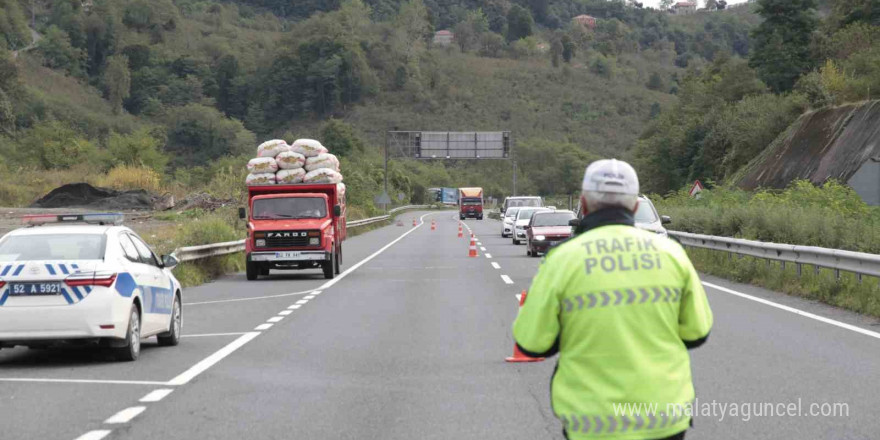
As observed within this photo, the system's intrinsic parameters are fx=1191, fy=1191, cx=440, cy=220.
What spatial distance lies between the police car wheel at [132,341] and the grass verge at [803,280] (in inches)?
373

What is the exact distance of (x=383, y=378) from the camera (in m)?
10.6

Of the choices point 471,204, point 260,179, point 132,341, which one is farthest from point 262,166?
point 471,204

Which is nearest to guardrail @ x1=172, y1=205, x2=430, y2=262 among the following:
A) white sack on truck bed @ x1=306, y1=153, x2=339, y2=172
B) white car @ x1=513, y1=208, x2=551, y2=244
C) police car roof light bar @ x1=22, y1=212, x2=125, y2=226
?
white sack on truck bed @ x1=306, y1=153, x2=339, y2=172

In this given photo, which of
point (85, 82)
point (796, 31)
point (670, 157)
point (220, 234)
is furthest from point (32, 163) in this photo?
Result: point (85, 82)

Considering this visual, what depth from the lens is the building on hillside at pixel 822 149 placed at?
141 feet

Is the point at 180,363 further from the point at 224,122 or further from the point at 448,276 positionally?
the point at 224,122

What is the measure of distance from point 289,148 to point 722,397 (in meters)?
19.1

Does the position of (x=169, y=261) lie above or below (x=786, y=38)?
below

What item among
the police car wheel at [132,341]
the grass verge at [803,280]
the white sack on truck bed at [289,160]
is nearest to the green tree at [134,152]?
the white sack on truck bed at [289,160]

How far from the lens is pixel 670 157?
258ft

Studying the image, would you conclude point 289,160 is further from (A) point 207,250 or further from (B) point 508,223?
(B) point 508,223

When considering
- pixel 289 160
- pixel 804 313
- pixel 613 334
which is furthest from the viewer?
pixel 289 160

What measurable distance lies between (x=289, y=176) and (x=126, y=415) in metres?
17.8

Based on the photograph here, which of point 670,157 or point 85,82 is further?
point 85,82
